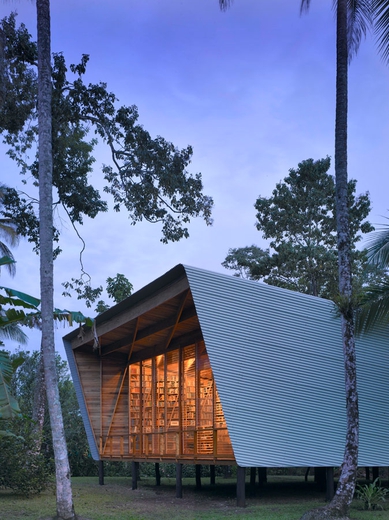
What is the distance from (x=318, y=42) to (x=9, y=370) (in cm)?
978

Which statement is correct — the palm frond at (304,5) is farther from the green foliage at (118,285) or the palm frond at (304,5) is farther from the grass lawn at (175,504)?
the green foliage at (118,285)

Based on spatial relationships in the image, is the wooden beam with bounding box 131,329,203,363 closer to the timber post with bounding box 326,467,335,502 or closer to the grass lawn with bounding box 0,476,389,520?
the grass lawn with bounding box 0,476,389,520

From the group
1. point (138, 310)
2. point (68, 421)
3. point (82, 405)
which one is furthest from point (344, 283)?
point (68, 421)

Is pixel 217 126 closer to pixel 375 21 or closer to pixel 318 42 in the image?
pixel 318 42

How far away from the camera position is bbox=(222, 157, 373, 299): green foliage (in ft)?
94.8

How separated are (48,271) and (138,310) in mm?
3902

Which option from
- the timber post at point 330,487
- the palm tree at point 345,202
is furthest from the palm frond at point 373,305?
the timber post at point 330,487

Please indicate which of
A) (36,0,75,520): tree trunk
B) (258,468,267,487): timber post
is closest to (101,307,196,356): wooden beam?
(36,0,75,520): tree trunk

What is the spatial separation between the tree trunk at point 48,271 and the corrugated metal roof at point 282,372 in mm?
2489

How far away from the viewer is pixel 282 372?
512 inches

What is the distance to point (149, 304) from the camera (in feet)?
46.6

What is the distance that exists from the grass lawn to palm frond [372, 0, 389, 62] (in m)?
8.34

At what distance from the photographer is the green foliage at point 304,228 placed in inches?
1138

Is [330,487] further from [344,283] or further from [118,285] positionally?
[118,285]
